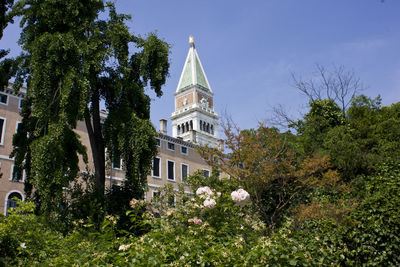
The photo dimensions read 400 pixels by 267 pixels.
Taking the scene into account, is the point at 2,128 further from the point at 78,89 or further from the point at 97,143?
the point at 78,89

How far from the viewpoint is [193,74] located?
236 feet

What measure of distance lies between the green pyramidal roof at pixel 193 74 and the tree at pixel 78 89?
5879 cm

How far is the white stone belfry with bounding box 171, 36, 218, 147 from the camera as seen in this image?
229ft

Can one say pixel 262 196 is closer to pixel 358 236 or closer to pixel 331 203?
pixel 331 203

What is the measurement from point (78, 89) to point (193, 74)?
2478 inches

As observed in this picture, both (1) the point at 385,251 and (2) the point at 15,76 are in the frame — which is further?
(2) the point at 15,76

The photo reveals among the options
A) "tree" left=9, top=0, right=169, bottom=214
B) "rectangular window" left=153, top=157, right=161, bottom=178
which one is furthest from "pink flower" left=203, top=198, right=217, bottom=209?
"rectangular window" left=153, top=157, right=161, bottom=178

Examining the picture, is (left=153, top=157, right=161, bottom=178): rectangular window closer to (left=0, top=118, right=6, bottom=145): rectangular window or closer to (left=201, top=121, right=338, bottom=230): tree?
(left=0, top=118, right=6, bottom=145): rectangular window

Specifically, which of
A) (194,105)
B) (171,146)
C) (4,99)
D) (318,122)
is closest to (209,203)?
(318,122)

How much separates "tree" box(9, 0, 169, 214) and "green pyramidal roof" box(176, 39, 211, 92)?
58.8 metres

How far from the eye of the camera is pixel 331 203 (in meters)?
11.2

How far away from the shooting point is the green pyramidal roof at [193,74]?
7162cm

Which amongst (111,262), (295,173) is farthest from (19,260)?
(295,173)

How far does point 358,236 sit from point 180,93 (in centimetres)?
6683
